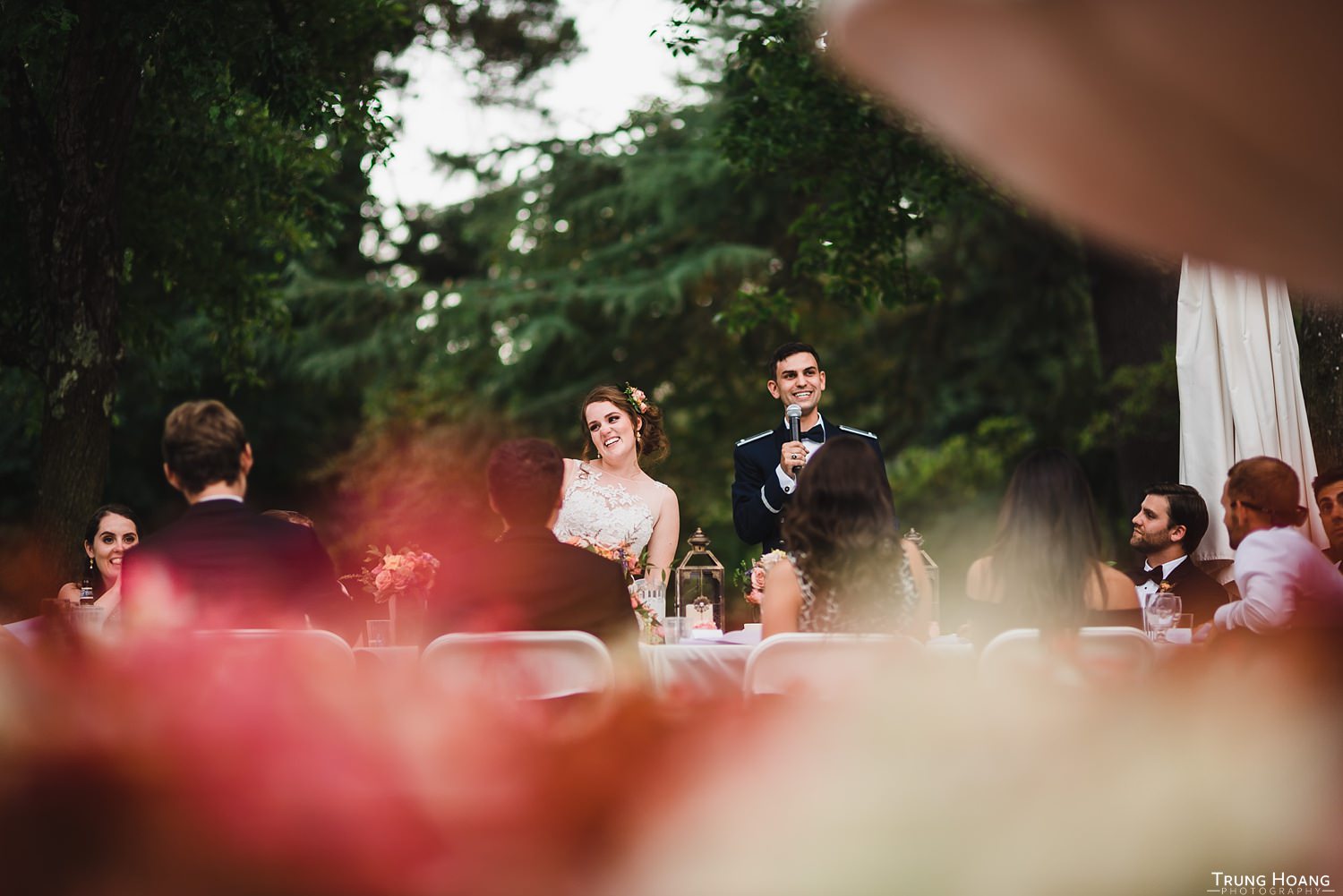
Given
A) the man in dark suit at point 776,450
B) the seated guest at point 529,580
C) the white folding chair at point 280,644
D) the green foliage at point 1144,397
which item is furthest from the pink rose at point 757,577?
the green foliage at point 1144,397

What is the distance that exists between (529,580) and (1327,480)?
3.62 meters

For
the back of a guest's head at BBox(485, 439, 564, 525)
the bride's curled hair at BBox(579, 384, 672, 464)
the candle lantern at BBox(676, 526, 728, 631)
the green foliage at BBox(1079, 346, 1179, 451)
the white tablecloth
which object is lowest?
the white tablecloth

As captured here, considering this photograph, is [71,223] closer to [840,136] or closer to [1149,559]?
[840,136]

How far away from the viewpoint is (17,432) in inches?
762

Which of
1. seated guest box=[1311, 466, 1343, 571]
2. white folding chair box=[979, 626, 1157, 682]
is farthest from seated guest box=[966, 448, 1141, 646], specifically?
seated guest box=[1311, 466, 1343, 571]

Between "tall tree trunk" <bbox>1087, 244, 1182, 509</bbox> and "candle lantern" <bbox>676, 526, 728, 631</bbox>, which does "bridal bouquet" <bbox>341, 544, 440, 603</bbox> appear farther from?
"tall tree trunk" <bbox>1087, 244, 1182, 509</bbox>

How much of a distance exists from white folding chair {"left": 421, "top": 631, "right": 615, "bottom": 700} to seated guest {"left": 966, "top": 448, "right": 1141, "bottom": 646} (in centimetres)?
128

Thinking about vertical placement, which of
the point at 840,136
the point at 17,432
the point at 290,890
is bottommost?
the point at 290,890

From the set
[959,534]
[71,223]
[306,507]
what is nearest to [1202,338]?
[71,223]

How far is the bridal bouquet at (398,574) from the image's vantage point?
15.2 feet

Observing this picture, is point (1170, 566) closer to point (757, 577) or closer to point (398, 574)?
point (757, 577)

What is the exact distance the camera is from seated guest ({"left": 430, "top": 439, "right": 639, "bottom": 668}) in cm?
377

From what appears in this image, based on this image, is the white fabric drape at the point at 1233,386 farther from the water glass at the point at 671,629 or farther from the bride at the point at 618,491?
the water glass at the point at 671,629

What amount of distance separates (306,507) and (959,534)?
12679mm
